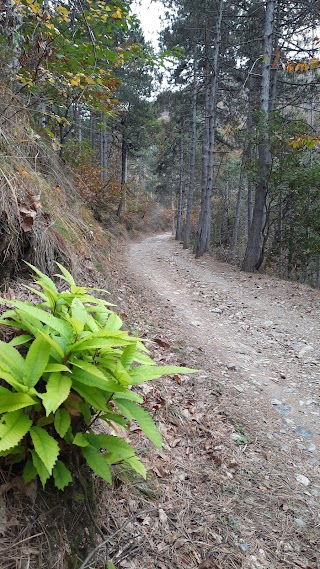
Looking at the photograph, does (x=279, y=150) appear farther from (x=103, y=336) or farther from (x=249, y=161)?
(x=103, y=336)

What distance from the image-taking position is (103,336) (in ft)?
5.61

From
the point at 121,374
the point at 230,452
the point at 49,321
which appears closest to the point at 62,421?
the point at 121,374

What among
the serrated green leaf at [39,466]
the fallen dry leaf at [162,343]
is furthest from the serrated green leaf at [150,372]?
the fallen dry leaf at [162,343]

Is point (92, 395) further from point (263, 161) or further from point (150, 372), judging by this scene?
point (263, 161)

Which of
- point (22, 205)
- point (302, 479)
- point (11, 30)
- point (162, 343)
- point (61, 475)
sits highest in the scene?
point (11, 30)

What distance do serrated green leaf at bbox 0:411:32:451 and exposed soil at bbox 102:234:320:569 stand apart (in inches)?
36.1

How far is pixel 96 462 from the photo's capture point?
1676 mm

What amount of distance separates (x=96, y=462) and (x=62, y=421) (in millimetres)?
307

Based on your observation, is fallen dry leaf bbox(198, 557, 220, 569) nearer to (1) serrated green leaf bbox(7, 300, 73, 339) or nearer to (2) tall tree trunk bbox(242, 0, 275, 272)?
(1) serrated green leaf bbox(7, 300, 73, 339)

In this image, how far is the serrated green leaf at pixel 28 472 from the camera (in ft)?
5.17

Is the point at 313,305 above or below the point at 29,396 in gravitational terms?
below

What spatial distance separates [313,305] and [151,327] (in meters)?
5.34

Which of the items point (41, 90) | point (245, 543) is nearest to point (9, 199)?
point (41, 90)

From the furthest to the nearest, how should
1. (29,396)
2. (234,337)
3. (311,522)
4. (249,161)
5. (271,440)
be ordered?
(249,161)
(234,337)
(271,440)
(311,522)
(29,396)
